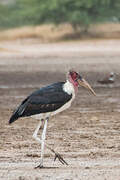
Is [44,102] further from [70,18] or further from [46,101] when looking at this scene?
[70,18]

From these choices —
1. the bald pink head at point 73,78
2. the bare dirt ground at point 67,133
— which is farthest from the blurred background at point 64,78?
the bald pink head at point 73,78

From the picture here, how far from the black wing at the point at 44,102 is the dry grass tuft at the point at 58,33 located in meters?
34.1

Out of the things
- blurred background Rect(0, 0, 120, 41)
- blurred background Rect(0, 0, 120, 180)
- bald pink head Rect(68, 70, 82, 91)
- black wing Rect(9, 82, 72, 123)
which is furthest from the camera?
blurred background Rect(0, 0, 120, 41)

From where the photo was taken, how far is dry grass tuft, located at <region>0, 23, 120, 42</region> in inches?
1661

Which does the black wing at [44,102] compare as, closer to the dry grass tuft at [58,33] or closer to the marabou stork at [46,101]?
the marabou stork at [46,101]

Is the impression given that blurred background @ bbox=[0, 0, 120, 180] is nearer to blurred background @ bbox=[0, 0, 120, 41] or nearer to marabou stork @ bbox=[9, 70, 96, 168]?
blurred background @ bbox=[0, 0, 120, 41]

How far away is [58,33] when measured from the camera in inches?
1758

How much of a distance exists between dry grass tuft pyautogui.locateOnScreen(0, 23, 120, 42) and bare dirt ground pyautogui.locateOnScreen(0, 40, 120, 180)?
19.2m

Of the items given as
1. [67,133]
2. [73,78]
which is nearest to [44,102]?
[73,78]

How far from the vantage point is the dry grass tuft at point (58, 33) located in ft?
138

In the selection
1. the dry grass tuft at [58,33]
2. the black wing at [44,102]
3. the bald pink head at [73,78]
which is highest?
the bald pink head at [73,78]

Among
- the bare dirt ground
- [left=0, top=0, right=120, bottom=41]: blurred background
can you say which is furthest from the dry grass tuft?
the bare dirt ground

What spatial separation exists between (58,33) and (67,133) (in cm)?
3527

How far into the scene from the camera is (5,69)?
899 inches
